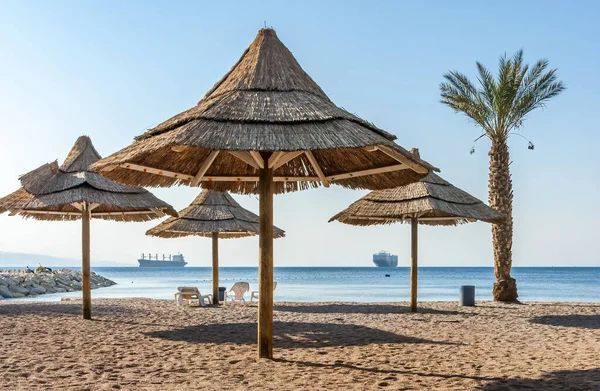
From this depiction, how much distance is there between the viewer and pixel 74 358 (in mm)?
6859

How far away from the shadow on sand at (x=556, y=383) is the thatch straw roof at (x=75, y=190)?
274 inches

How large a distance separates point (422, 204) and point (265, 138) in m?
6.51

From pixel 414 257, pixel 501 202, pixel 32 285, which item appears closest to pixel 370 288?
pixel 32 285

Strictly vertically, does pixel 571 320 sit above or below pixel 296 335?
below

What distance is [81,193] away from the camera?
10.2 metres

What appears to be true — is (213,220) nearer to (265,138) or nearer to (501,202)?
(501,202)

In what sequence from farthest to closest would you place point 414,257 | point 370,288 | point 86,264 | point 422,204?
point 370,288
point 414,257
point 422,204
point 86,264

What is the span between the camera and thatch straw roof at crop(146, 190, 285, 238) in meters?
14.3

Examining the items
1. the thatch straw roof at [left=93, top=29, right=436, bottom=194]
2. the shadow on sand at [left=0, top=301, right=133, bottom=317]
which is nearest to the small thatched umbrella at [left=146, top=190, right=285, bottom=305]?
the shadow on sand at [left=0, top=301, right=133, bottom=317]

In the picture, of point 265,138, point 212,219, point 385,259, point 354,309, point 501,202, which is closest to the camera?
point 265,138

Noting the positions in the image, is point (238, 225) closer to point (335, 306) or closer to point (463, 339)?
point (335, 306)

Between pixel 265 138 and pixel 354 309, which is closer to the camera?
pixel 265 138

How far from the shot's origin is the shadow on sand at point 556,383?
5.37 metres

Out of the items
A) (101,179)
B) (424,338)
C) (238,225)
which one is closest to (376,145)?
(424,338)
